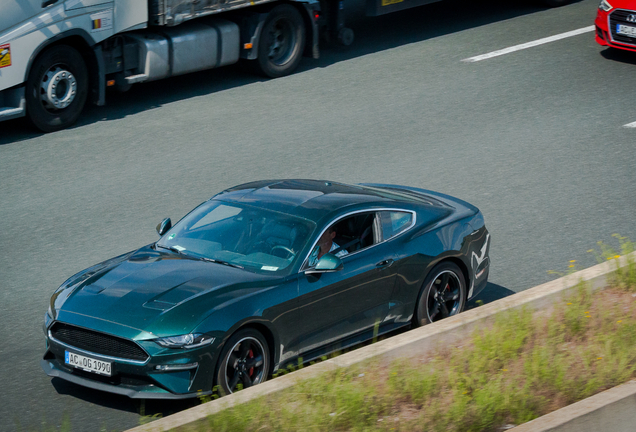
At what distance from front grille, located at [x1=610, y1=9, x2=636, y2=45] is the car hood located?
1139 cm

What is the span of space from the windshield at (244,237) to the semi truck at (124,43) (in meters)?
6.08

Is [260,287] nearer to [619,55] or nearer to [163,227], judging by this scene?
[163,227]

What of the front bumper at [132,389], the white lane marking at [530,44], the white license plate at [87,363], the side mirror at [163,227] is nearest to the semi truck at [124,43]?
the white lane marking at [530,44]

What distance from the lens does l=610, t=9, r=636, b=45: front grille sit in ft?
51.3

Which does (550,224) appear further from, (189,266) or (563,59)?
(563,59)

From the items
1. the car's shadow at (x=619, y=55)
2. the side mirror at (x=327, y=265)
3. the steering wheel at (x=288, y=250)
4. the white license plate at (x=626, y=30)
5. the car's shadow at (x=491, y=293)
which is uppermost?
the white license plate at (x=626, y=30)

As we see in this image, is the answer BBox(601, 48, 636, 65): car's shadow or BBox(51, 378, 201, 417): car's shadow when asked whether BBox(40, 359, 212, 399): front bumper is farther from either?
BBox(601, 48, 636, 65): car's shadow

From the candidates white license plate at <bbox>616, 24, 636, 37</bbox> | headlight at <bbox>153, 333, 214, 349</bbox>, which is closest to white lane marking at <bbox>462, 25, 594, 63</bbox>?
white license plate at <bbox>616, 24, 636, 37</bbox>

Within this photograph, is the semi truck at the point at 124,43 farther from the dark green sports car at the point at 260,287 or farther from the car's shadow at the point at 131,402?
the car's shadow at the point at 131,402

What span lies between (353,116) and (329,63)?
3052 mm

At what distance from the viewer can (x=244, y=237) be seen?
714 cm

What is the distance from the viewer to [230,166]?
11781mm

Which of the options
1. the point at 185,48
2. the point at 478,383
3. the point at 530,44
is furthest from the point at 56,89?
the point at 478,383

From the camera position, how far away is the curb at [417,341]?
5172 millimetres
